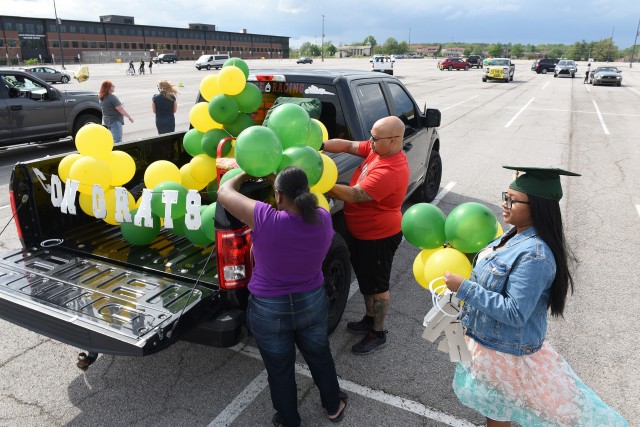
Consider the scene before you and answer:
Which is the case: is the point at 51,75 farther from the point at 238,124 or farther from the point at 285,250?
the point at 285,250

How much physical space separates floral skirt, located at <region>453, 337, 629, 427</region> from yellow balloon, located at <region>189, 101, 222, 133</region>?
129 inches

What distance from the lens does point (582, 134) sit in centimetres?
1384

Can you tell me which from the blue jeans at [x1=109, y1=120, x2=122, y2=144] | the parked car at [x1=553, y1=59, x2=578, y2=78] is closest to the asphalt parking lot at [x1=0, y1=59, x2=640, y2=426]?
the blue jeans at [x1=109, y1=120, x2=122, y2=144]

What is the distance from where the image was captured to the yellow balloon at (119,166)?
12.5ft

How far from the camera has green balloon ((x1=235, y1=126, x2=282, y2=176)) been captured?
270 cm

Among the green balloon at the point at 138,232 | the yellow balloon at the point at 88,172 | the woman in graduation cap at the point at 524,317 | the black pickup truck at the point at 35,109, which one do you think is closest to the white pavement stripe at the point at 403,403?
the woman in graduation cap at the point at 524,317

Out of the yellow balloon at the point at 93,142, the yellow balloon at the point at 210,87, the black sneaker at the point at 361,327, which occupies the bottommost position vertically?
the black sneaker at the point at 361,327

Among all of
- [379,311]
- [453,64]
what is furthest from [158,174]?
[453,64]

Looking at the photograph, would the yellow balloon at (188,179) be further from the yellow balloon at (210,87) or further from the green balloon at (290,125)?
the green balloon at (290,125)

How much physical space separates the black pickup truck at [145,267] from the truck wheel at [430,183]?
1869 mm

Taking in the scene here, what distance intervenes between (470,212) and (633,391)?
1.97 m

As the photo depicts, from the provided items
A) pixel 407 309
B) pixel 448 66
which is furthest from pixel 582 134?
pixel 448 66

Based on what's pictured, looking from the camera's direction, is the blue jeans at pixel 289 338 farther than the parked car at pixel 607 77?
No

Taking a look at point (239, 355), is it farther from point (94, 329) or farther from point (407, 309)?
point (407, 309)
